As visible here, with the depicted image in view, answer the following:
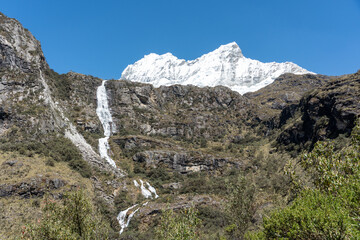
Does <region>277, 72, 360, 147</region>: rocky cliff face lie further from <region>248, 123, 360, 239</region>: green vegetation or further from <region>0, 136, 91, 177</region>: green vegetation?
<region>0, 136, 91, 177</region>: green vegetation

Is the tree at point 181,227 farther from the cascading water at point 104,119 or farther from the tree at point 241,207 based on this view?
the cascading water at point 104,119

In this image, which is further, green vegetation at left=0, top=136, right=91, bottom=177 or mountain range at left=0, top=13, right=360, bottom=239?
green vegetation at left=0, top=136, right=91, bottom=177

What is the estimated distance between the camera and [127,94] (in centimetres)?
13388

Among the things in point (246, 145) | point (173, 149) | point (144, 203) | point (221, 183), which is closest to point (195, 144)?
point (173, 149)

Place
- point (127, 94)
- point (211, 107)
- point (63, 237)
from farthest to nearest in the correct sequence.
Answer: point (211, 107)
point (127, 94)
point (63, 237)

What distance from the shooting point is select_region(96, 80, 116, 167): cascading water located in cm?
9422

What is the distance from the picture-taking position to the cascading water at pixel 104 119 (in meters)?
94.2

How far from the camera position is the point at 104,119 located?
11925 centimetres

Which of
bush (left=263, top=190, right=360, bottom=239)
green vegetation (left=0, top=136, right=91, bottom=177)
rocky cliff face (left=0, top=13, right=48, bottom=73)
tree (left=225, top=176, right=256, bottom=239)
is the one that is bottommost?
tree (left=225, top=176, right=256, bottom=239)

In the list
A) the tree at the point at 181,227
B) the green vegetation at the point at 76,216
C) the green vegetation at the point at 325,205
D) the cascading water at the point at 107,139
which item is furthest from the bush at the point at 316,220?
the cascading water at the point at 107,139

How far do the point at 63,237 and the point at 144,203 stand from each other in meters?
50.4

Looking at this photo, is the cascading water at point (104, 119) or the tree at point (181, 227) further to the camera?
the cascading water at point (104, 119)

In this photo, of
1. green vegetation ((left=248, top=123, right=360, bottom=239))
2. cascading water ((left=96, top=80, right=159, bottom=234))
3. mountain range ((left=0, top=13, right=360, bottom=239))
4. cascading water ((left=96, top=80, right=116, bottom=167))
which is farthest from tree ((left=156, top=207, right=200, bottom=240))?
cascading water ((left=96, top=80, right=116, bottom=167))

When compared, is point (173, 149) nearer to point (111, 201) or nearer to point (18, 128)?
point (111, 201)
